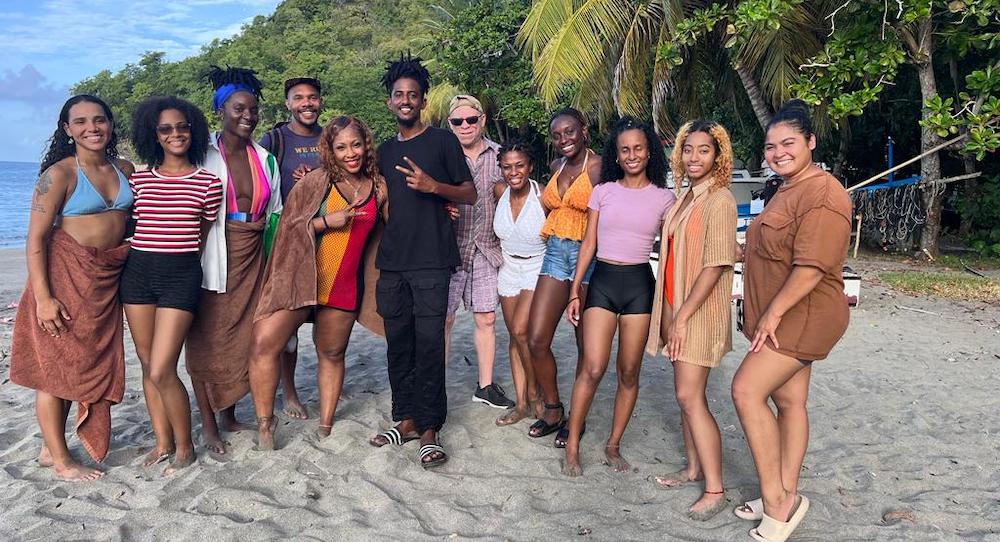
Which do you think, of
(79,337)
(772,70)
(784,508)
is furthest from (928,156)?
(79,337)

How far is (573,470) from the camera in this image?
388 cm

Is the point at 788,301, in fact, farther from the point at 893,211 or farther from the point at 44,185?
the point at 893,211

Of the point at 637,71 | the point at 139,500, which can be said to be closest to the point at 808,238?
the point at 139,500

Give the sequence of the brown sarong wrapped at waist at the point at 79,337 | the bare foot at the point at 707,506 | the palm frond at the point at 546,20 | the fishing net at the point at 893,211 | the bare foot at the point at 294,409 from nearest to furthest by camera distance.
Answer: the bare foot at the point at 707,506
the brown sarong wrapped at waist at the point at 79,337
the bare foot at the point at 294,409
the fishing net at the point at 893,211
the palm frond at the point at 546,20

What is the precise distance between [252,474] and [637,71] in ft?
33.7

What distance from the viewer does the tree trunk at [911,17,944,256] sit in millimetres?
10352

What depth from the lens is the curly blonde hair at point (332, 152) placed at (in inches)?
157

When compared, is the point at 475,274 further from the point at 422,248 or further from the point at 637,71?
the point at 637,71

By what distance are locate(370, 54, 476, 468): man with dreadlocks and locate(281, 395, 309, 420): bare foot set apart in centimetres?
99

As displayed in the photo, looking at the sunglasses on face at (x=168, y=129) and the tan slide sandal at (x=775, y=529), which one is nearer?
the tan slide sandal at (x=775, y=529)

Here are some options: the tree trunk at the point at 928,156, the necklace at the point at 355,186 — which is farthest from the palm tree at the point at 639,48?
the necklace at the point at 355,186

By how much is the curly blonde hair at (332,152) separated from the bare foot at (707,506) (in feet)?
7.56

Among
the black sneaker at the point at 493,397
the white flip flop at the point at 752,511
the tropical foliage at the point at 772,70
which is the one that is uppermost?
the tropical foliage at the point at 772,70

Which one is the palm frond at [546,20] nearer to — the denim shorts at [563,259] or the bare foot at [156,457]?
the denim shorts at [563,259]
